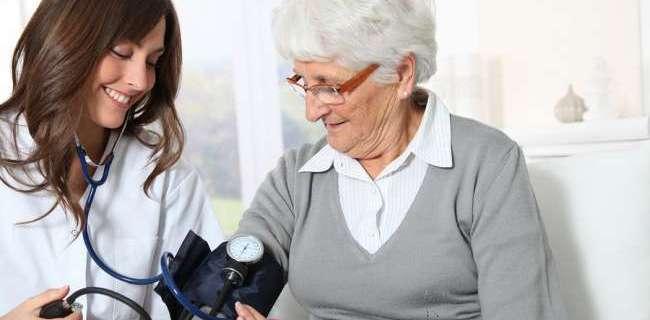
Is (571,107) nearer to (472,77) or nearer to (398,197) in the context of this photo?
(472,77)

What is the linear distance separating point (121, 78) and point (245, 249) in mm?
444

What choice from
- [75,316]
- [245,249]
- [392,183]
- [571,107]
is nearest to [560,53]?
[571,107]

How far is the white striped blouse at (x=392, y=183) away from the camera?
5.25 feet

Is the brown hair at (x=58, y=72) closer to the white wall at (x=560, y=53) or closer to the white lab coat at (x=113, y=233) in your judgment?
the white lab coat at (x=113, y=233)

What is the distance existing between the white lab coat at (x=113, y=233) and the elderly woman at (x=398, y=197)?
0.96 ft

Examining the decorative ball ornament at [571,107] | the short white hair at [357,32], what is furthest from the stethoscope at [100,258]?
the decorative ball ornament at [571,107]

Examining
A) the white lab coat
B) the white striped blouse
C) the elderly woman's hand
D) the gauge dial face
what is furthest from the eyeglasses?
the white lab coat

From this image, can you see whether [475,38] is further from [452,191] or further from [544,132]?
[452,191]

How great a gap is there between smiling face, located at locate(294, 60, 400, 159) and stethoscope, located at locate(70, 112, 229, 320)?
0.40 m

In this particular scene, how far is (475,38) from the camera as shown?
358 cm

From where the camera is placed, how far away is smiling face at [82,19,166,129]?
1.67 meters

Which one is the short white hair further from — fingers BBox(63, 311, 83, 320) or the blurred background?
the blurred background

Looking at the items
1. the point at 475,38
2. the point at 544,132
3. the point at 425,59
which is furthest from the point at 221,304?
the point at 475,38

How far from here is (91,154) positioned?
185 cm
